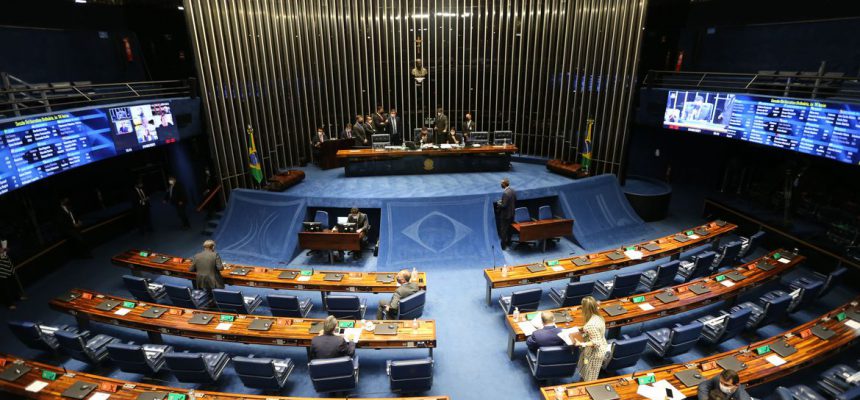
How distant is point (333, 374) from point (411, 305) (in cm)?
176

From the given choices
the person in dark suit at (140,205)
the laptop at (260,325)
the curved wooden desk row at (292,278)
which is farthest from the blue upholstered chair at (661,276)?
the person in dark suit at (140,205)

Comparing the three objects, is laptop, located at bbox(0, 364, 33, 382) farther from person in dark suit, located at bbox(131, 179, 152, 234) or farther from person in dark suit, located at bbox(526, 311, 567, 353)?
person in dark suit, located at bbox(526, 311, 567, 353)

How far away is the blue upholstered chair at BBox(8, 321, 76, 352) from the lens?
6.11 m

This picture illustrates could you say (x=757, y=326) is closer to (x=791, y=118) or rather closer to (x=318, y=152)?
(x=791, y=118)

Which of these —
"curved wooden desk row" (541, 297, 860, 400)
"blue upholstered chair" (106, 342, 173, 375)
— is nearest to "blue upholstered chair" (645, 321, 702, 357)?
"curved wooden desk row" (541, 297, 860, 400)

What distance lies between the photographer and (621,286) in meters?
7.69

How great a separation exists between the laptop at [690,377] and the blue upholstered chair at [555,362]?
121 centimetres

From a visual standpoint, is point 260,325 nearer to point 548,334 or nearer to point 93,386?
point 93,386

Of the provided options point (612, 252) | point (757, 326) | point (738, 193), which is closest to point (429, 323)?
point (612, 252)

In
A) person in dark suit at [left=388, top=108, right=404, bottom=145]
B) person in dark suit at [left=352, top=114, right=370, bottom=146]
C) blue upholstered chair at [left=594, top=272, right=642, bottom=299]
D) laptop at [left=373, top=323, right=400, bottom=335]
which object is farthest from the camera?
person in dark suit at [left=388, top=108, right=404, bottom=145]

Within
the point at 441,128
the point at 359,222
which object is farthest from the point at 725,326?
the point at 441,128

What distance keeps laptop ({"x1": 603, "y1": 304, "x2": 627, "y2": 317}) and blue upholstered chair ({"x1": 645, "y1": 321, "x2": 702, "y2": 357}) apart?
55 cm

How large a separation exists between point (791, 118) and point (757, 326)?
490 centimetres

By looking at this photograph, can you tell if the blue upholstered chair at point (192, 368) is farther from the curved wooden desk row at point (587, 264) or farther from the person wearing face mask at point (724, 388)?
the person wearing face mask at point (724, 388)
